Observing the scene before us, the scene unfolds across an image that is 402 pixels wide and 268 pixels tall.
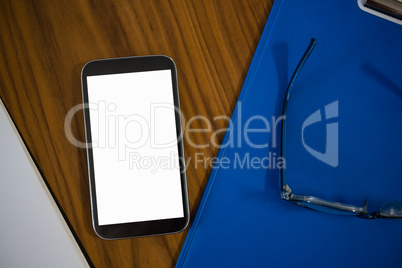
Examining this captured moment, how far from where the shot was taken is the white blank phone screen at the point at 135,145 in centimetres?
38

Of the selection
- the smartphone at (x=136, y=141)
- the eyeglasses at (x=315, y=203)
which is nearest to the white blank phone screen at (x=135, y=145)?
the smartphone at (x=136, y=141)

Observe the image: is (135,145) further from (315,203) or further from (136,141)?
(315,203)

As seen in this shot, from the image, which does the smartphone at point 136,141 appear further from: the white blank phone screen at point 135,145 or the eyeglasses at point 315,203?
the eyeglasses at point 315,203

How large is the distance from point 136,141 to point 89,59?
0.12 metres

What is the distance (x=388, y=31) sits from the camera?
427mm

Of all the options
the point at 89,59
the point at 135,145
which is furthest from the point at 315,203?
the point at 89,59

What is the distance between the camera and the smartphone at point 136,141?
1.23ft

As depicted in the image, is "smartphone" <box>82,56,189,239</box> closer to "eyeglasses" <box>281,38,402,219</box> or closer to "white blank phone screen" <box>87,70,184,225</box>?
"white blank phone screen" <box>87,70,184,225</box>

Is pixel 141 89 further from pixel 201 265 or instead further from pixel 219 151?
pixel 201 265

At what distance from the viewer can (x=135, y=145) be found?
0.38 meters

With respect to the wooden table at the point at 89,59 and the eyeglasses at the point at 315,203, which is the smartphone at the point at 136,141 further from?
the eyeglasses at the point at 315,203

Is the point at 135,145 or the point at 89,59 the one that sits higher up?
the point at 89,59

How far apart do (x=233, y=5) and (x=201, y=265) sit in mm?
348

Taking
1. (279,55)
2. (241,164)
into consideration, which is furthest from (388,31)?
(241,164)
